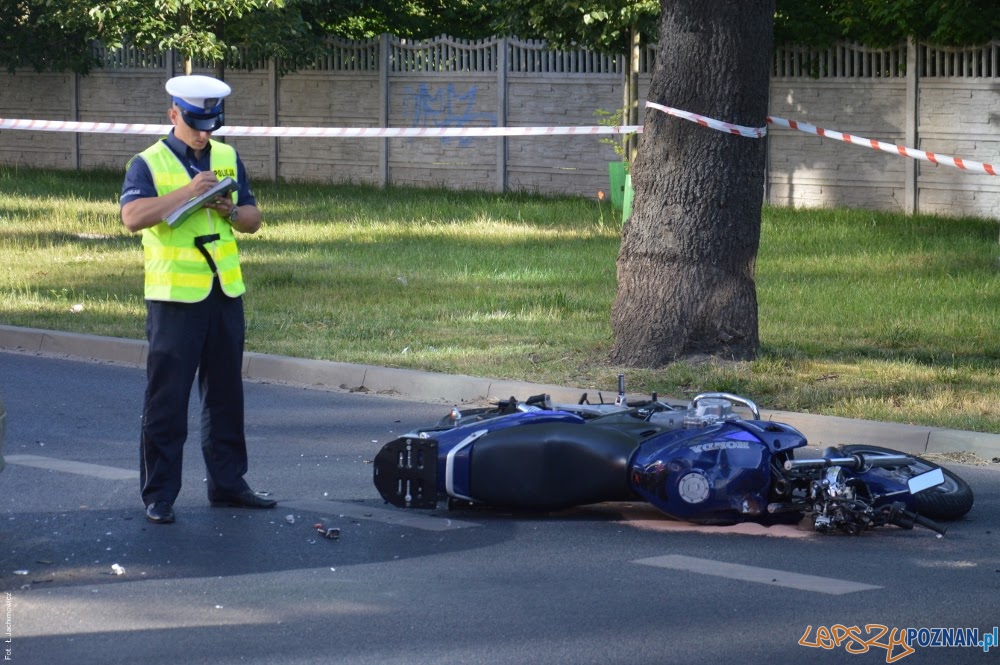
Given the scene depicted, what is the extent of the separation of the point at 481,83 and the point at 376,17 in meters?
6.62

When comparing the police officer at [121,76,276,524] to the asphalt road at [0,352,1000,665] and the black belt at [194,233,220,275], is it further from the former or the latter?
the asphalt road at [0,352,1000,665]

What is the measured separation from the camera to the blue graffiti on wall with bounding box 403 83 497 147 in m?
22.6

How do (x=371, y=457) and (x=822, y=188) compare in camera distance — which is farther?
(x=822, y=188)

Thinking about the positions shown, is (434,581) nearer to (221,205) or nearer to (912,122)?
(221,205)

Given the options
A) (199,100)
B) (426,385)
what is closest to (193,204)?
(199,100)

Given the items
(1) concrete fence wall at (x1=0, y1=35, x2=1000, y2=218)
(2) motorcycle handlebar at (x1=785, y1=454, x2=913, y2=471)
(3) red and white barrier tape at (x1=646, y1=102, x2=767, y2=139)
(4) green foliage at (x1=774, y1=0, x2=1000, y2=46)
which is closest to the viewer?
(2) motorcycle handlebar at (x1=785, y1=454, x2=913, y2=471)

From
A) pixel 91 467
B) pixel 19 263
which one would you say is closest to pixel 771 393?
pixel 91 467

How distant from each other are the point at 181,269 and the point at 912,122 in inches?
546

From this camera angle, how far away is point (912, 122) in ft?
60.8

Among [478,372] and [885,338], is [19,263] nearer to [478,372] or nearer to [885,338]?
[478,372]

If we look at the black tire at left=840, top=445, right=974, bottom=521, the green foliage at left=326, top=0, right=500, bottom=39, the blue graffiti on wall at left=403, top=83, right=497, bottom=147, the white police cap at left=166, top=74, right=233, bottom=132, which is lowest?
the black tire at left=840, top=445, right=974, bottom=521

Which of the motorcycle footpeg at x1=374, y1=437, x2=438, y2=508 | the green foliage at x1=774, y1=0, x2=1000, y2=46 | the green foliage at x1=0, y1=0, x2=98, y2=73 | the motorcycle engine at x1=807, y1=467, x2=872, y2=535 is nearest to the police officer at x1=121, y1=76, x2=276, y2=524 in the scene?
the motorcycle footpeg at x1=374, y1=437, x2=438, y2=508

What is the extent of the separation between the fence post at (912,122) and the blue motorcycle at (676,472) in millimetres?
12637

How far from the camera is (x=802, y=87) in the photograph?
64.6 ft
